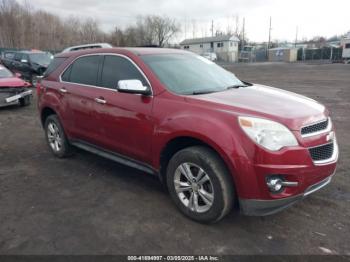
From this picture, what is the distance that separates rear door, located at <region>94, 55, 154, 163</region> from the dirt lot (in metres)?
0.61

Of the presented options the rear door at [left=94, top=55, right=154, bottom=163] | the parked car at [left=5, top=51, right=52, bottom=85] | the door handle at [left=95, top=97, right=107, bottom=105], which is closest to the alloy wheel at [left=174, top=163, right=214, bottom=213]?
the rear door at [left=94, top=55, right=154, bottom=163]

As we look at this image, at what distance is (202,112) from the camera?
3221mm

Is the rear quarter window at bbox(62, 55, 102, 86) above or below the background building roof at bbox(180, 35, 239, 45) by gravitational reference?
below

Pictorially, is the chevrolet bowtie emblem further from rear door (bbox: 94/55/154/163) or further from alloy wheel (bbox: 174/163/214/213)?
rear door (bbox: 94/55/154/163)

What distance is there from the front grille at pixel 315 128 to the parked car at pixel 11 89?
9704 millimetres

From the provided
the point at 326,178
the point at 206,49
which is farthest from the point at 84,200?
the point at 206,49

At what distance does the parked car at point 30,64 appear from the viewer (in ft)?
56.1

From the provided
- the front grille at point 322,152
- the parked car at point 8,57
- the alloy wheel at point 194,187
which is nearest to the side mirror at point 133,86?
the alloy wheel at point 194,187

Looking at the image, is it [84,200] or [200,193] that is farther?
[84,200]

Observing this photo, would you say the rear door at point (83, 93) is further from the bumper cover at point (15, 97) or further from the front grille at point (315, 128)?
the bumper cover at point (15, 97)

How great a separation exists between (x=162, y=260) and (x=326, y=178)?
183 cm

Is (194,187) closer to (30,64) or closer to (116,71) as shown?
(116,71)

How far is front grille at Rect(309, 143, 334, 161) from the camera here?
3.05 meters

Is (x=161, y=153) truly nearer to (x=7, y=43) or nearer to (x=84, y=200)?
(x=84, y=200)
